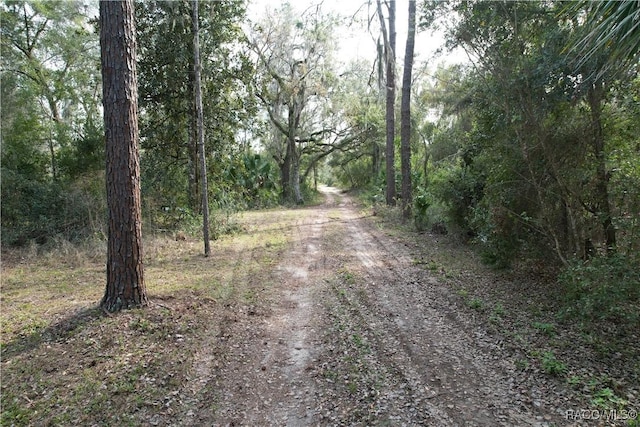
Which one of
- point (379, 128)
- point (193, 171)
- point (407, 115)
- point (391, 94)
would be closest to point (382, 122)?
point (379, 128)

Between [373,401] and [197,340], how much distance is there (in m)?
2.32

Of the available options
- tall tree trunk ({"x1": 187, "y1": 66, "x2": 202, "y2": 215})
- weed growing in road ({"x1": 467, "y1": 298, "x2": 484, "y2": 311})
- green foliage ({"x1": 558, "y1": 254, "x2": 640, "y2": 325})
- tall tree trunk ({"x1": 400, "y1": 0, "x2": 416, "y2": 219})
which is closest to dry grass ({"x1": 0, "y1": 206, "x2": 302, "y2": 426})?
weed growing in road ({"x1": 467, "y1": 298, "x2": 484, "y2": 311})

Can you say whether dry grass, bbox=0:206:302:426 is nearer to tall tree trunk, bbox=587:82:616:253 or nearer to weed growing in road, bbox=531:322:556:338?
weed growing in road, bbox=531:322:556:338

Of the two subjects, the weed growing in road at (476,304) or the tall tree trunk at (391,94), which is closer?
the weed growing in road at (476,304)

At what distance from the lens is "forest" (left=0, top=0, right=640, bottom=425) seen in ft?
15.9

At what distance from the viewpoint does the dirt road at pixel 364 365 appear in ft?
10.3

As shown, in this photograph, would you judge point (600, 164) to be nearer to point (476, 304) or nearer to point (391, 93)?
point (476, 304)

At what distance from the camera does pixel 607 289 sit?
4.14 meters

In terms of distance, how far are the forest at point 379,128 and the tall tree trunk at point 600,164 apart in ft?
0.06

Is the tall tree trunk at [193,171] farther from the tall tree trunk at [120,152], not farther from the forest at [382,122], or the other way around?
the tall tree trunk at [120,152]

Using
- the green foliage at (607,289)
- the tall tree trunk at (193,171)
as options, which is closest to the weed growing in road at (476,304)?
the green foliage at (607,289)

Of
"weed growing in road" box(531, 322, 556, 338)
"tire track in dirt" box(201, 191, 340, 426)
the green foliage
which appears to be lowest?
"tire track in dirt" box(201, 191, 340, 426)

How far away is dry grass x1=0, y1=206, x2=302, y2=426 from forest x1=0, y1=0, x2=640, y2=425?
639 millimetres

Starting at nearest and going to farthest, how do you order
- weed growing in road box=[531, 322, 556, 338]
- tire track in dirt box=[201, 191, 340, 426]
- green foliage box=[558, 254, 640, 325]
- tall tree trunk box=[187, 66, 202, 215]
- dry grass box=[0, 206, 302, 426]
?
tire track in dirt box=[201, 191, 340, 426] < dry grass box=[0, 206, 302, 426] < green foliage box=[558, 254, 640, 325] < weed growing in road box=[531, 322, 556, 338] < tall tree trunk box=[187, 66, 202, 215]
